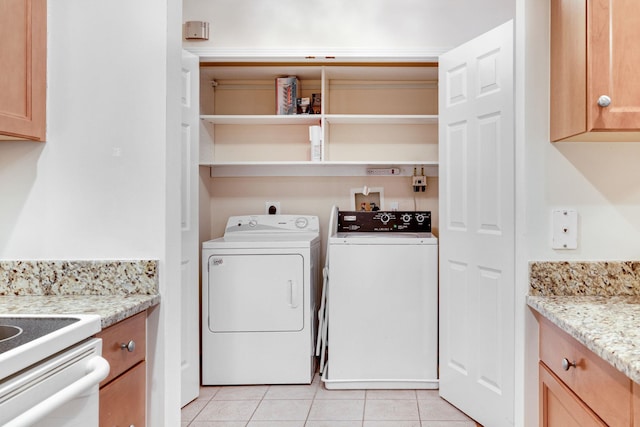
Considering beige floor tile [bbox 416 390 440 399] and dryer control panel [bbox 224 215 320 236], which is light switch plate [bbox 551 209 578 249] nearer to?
beige floor tile [bbox 416 390 440 399]

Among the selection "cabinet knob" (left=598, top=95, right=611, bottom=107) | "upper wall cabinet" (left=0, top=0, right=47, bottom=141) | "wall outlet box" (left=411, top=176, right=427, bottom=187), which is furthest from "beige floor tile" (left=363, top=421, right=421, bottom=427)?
"upper wall cabinet" (left=0, top=0, right=47, bottom=141)

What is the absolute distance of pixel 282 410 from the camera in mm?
2713

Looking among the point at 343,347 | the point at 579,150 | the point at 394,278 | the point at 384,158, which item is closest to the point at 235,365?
the point at 343,347

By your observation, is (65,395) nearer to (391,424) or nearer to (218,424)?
(218,424)

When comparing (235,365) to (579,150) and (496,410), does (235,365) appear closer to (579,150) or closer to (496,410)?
(496,410)

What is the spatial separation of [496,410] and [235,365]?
5.00 feet

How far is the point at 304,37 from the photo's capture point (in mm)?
3289

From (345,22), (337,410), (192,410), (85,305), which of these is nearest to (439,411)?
(337,410)

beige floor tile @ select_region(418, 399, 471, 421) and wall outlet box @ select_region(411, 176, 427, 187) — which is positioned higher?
wall outlet box @ select_region(411, 176, 427, 187)

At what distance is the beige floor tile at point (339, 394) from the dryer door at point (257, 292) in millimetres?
398

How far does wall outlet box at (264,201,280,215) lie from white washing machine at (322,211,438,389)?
764 mm

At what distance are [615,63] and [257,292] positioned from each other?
222 centimetres

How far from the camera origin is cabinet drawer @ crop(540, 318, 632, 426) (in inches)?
39.2

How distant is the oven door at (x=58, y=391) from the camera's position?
34.1 inches
